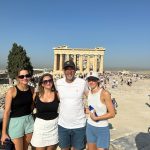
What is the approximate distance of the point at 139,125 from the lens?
48.9 ft

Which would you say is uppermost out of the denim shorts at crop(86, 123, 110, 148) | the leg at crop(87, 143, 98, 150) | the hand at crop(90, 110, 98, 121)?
the hand at crop(90, 110, 98, 121)

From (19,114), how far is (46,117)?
43 centimetres

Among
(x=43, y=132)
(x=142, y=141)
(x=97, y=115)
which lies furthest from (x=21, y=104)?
(x=142, y=141)

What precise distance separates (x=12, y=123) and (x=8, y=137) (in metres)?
0.22

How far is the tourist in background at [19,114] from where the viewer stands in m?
4.74

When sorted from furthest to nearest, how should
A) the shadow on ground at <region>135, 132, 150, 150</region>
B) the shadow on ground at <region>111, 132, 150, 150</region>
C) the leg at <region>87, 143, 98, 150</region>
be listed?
the shadow on ground at <region>135, 132, 150, 150</region> → the shadow on ground at <region>111, 132, 150, 150</region> → the leg at <region>87, 143, 98, 150</region>

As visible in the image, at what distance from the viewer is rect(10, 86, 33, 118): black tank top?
188 inches

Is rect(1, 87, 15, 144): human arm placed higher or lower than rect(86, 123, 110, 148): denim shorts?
higher

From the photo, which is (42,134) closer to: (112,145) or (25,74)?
(25,74)

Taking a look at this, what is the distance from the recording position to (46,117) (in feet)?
16.1

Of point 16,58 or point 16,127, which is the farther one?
point 16,58

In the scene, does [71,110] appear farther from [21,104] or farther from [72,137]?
[21,104]

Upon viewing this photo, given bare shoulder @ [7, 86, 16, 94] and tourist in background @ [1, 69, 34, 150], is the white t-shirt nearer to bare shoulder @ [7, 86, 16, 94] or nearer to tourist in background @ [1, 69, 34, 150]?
tourist in background @ [1, 69, 34, 150]

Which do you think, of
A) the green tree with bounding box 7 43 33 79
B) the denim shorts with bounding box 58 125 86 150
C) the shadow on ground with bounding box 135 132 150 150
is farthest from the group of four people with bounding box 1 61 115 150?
the green tree with bounding box 7 43 33 79
